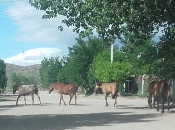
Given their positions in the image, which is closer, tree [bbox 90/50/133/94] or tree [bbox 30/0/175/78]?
tree [bbox 30/0/175/78]

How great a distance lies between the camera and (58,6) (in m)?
17.8

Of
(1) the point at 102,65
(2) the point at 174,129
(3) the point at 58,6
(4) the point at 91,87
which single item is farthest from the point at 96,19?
(4) the point at 91,87

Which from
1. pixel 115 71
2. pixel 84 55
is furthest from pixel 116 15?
pixel 84 55

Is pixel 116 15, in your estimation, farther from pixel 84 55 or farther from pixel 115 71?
pixel 84 55

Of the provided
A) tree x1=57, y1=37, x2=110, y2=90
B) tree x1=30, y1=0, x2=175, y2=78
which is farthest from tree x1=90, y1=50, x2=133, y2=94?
tree x1=30, y1=0, x2=175, y2=78

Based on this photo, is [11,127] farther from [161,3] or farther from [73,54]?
[73,54]

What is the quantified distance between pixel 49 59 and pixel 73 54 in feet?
233

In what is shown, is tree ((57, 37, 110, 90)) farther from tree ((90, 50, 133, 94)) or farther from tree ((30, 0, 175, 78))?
tree ((30, 0, 175, 78))

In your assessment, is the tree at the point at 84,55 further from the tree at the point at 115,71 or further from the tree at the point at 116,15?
the tree at the point at 116,15

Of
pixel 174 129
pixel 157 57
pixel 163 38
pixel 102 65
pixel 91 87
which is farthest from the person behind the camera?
pixel 91 87

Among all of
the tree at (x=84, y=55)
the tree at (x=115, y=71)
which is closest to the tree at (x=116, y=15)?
the tree at (x=115, y=71)

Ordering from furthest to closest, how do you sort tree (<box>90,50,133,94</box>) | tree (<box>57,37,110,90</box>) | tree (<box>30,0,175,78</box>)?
tree (<box>57,37,110,90</box>) → tree (<box>90,50,133,94</box>) → tree (<box>30,0,175,78</box>)

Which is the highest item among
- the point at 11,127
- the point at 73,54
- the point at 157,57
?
the point at 73,54

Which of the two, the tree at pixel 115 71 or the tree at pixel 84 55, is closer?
the tree at pixel 115 71
